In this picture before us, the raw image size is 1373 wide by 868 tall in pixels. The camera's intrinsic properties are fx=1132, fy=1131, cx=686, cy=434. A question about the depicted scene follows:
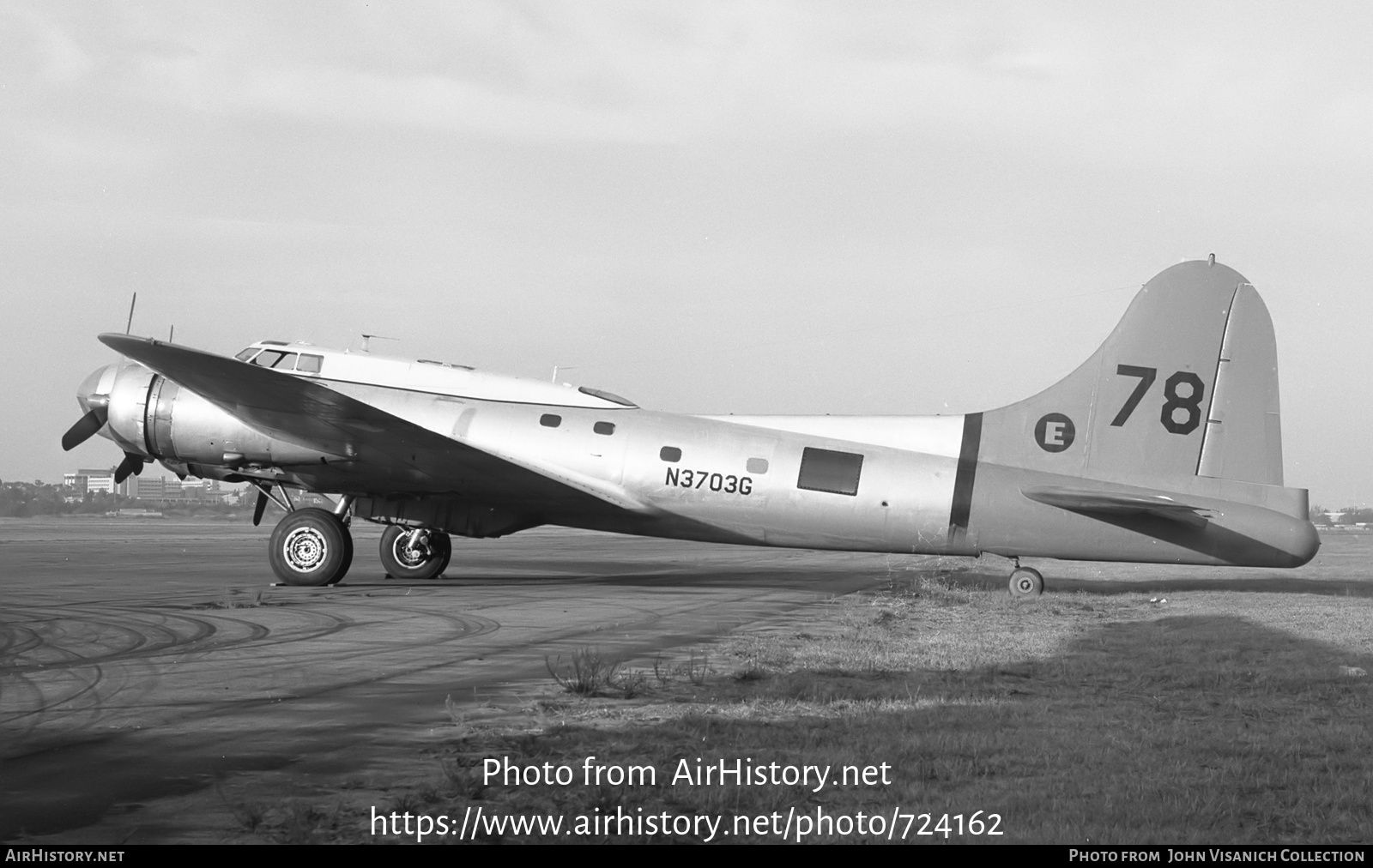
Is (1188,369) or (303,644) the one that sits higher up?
(1188,369)

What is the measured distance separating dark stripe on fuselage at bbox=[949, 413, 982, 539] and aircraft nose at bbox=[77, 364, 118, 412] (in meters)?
14.9

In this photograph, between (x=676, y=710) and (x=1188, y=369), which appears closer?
(x=676, y=710)

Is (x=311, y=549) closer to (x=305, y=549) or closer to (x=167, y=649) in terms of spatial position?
(x=305, y=549)

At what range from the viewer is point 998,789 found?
19.5 ft

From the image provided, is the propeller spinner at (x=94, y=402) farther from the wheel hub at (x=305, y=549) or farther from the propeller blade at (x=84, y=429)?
the wheel hub at (x=305, y=549)

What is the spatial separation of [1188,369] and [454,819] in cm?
1658

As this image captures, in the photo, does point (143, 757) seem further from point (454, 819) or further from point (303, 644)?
point (303, 644)

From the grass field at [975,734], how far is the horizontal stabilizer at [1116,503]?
447 cm

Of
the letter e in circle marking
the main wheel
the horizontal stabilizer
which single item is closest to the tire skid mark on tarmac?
the main wheel

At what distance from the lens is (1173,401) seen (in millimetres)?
18531

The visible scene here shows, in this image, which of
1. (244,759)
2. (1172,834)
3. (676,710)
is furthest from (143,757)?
(1172,834)

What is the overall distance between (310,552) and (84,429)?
5.86 m

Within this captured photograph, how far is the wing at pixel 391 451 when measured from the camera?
1839 cm

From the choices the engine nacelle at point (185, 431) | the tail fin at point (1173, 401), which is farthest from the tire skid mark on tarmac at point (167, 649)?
the tail fin at point (1173, 401)
